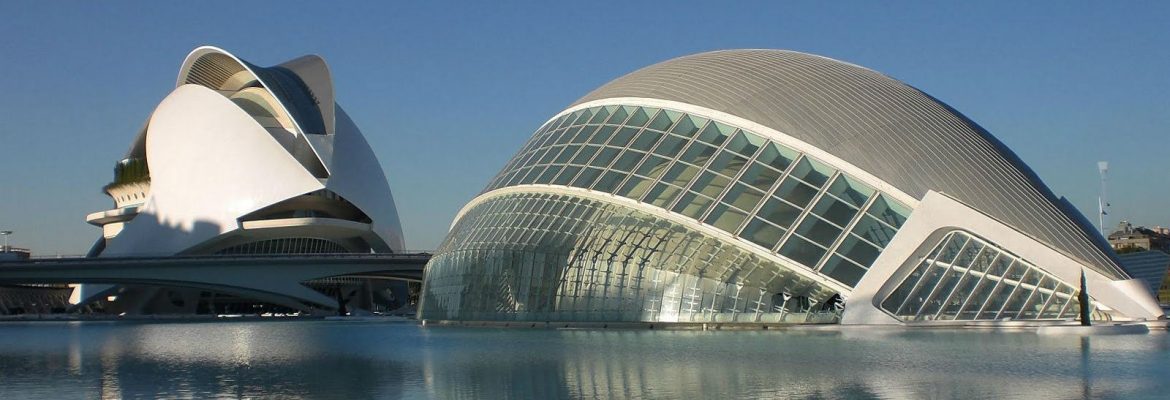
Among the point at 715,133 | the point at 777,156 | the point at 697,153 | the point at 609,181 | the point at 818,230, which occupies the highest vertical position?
the point at 715,133

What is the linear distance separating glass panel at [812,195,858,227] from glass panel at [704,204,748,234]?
205cm

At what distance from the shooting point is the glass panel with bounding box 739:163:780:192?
106 ft

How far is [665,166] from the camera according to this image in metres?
34.6

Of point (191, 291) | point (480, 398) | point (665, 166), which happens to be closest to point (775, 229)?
point (665, 166)

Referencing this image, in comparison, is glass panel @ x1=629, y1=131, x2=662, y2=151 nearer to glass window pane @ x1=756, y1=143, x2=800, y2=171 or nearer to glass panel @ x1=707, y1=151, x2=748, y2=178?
glass panel @ x1=707, y1=151, x2=748, y2=178

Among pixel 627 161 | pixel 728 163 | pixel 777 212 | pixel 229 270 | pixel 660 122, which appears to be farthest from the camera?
pixel 229 270

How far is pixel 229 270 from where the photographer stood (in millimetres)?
81375

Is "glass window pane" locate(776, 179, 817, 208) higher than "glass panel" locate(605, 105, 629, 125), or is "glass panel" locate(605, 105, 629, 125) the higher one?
"glass panel" locate(605, 105, 629, 125)

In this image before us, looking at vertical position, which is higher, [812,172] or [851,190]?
[812,172]

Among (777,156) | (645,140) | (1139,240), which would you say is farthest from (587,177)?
(1139,240)

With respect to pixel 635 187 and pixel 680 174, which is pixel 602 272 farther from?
pixel 680 174

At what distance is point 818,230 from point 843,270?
136 centimetres

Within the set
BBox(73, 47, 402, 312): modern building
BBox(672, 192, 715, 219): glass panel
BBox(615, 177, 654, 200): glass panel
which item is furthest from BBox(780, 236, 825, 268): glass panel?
BBox(73, 47, 402, 312): modern building

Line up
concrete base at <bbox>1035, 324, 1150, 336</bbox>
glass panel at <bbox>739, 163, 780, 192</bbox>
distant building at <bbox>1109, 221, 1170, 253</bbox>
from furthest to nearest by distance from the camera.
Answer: distant building at <bbox>1109, 221, 1170, 253</bbox>, glass panel at <bbox>739, 163, 780, 192</bbox>, concrete base at <bbox>1035, 324, 1150, 336</bbox>
